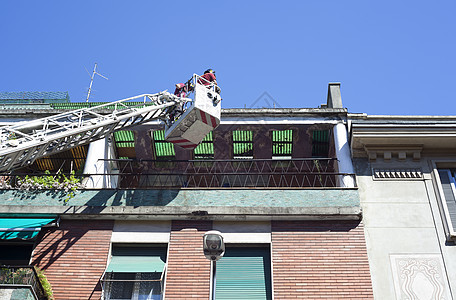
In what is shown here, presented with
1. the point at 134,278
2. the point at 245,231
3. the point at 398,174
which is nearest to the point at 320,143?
the point at 398,174

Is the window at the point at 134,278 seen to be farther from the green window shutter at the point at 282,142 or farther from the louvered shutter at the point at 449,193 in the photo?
the louvered shutter at the point at 449,193

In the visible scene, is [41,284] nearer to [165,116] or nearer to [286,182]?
[165,116]

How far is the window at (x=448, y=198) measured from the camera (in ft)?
46.1

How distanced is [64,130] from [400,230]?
9753 mm

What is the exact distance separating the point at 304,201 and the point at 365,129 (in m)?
3.04

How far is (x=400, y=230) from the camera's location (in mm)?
14094

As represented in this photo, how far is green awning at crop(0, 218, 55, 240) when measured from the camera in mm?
13312

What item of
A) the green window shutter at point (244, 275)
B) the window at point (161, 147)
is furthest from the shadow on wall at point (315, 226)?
the window at point (161, 147)

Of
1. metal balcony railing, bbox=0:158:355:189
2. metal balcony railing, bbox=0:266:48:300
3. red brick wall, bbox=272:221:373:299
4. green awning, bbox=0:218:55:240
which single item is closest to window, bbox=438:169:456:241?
red brick wall, bbox=272:221:373:299

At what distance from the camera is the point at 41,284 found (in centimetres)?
1248

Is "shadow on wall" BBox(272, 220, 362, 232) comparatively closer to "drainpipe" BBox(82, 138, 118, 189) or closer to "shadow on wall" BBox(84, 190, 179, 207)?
"shadow on wall" BBox(84, 190, 179, 207)

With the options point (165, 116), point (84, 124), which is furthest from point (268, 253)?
point (84, 124)

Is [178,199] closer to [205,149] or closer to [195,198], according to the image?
[195,198]

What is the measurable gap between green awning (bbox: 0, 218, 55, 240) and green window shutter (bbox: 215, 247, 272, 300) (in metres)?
4.94
